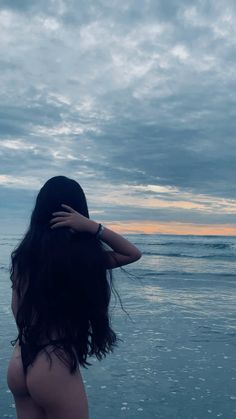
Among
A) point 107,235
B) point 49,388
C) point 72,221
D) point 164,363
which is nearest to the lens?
point 49,388

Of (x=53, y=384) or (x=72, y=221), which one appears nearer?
(x=53, y=384)

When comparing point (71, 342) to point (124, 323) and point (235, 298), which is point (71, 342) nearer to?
point (124, 323)

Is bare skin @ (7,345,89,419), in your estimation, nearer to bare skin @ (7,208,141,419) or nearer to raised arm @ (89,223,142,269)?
bare skin @ (7,208,141,419)

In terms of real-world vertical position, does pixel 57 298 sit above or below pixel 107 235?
below

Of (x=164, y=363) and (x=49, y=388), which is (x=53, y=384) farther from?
(x=164, y=363)

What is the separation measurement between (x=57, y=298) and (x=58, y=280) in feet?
0.31

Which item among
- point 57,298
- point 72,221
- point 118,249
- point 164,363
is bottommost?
point 164,363

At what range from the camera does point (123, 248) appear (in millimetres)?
2576

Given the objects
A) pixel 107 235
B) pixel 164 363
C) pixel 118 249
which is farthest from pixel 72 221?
pixel 164 363

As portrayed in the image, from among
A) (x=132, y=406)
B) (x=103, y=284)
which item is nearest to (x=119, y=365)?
(x=132, y=406)

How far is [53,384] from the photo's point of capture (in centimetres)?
226

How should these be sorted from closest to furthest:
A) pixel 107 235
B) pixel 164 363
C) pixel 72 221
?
pixel 72 221 → pixel 107 235 → pixel 164 363

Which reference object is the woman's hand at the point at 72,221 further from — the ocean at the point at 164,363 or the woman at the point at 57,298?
the ocean at the point at 164,363

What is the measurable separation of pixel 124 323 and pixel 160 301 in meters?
2.59
